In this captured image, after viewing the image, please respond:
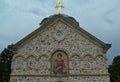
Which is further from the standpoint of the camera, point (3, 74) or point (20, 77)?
point (3, 74)

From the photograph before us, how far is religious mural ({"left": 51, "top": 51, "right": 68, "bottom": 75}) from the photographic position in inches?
862

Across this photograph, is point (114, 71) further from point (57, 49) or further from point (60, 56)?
point (57, 49)

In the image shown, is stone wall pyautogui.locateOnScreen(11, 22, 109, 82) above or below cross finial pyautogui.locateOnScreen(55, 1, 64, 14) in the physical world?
below

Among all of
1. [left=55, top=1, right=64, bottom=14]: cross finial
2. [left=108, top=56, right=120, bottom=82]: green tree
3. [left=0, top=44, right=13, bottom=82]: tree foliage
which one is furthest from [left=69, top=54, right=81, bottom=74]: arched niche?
[left=108, top=56, right=120, bottom=82]: green tree

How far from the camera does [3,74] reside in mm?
40125

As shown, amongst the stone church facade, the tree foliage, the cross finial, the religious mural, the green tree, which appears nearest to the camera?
the stone church facade

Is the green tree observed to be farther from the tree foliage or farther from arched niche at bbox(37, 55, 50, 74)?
arched niche at bbox(37, 55, 50, 74)

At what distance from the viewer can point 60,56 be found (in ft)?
73.9

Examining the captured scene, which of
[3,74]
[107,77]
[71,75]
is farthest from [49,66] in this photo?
[3,74]

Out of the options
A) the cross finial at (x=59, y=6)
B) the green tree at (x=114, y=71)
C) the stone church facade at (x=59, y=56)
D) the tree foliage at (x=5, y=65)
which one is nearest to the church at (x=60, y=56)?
the stone church facade at (x=59, y=56)

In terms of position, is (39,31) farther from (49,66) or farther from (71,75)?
(71,75)

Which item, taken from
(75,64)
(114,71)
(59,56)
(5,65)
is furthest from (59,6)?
(114,71)

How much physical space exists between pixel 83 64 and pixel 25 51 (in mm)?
5538

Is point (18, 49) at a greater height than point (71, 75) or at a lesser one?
greater
